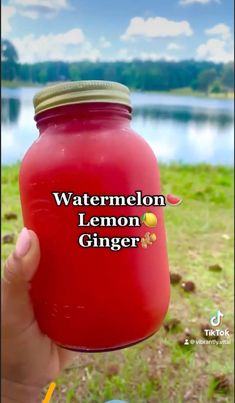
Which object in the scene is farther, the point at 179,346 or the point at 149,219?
the point at 179,346

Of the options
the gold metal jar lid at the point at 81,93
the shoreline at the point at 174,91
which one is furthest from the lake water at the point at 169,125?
the gold metal jar lid at the point at 81,93

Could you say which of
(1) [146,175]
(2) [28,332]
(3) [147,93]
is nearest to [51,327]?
(2) [28,332]

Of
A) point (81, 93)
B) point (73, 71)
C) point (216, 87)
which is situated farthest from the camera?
point (216, 87)

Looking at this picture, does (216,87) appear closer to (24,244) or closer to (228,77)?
(228,77)

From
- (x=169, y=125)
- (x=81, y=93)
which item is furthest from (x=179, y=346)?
(x=81, y=93)

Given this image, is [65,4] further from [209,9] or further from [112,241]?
[112,241]

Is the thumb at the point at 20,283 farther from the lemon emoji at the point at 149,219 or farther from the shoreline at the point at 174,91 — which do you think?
the shoreline at the point at 174,91

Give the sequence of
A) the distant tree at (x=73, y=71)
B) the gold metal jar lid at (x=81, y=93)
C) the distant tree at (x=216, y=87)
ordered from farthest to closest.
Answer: the distant tree at (x=216, y=87)
the distant tree at (x=73, y=71)
the gold metal jar lid at (x=81, y=93)
